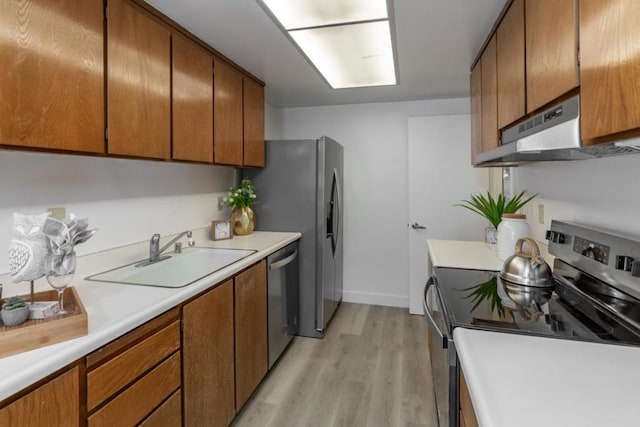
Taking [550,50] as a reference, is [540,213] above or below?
below

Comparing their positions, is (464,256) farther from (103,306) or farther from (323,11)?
(103,306)

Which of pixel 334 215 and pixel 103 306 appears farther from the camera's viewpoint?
pixel 334 215

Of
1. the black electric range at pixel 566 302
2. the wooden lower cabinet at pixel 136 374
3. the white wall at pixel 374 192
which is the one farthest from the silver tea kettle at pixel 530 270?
the white wall at pixel 374 192

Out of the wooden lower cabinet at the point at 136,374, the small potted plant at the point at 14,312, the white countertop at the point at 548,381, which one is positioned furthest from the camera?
the wooden lower cabinet at the point at 136,374

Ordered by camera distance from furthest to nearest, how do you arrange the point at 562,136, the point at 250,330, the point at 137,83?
the point at 250,330
the point at 137,83
the point at 562,136

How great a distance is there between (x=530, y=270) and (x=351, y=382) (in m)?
1.38

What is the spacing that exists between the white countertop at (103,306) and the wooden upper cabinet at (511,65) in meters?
1.55

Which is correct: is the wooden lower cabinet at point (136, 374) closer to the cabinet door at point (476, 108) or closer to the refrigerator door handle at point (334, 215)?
the refrigerator door handle at point (334, 215)

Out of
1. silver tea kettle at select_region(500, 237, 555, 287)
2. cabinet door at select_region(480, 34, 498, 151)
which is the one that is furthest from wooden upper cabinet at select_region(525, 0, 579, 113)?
silver tea kettle at select_region(500, 237, 555, 287)

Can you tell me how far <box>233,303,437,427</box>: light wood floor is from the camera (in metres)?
1.95

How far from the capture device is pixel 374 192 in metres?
3.70

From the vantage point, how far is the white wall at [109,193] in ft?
4.51

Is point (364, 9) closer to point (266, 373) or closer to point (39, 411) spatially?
point (39, 411)

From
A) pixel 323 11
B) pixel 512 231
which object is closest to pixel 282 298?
pixel 512 231
